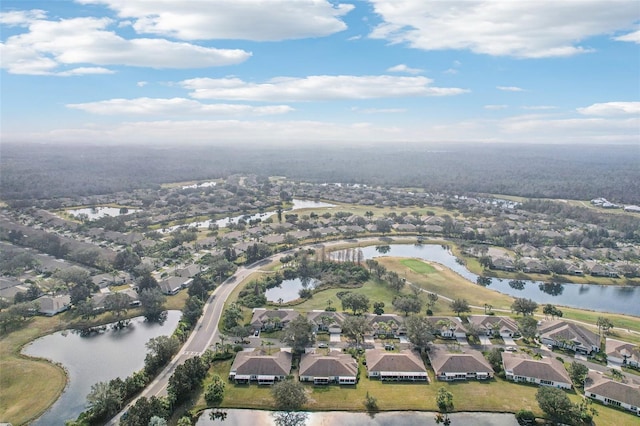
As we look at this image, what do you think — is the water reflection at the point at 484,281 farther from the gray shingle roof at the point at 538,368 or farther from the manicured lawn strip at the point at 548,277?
the gray shingle roof at the point at 538,368

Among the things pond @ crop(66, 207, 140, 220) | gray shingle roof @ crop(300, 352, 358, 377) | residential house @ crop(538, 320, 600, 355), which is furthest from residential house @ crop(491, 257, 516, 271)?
pond @ crop(66, 207, 140, 220)

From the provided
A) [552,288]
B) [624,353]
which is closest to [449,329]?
[624,353]

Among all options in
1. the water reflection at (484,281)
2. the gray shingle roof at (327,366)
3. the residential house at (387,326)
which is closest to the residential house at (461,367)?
the residential house at (387,326)

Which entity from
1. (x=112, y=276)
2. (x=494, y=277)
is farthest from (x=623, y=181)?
(x=112, y=276)

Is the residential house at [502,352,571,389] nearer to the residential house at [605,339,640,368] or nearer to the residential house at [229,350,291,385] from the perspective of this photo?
the residential house at [605,339,640,368]

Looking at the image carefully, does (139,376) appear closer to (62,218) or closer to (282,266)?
(282,266)
